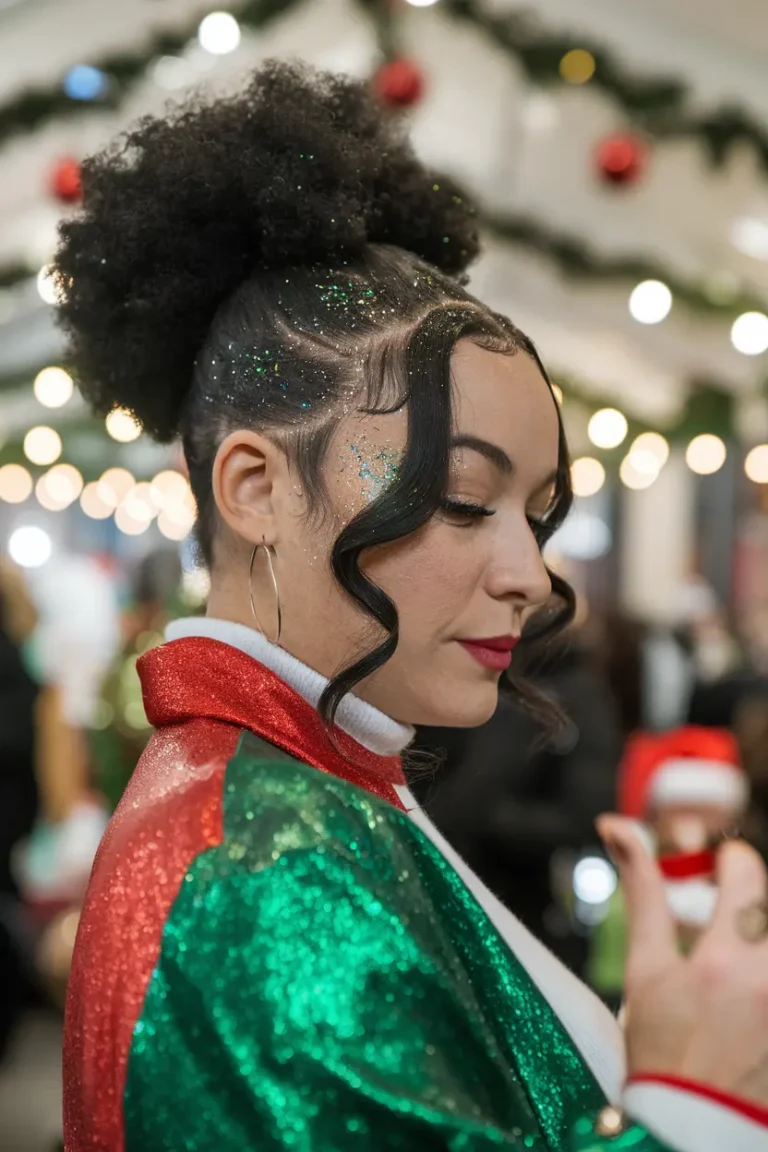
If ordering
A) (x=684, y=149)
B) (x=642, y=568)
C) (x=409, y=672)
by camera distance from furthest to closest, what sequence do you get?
(x=642, y=568) → (x=684, y=149) → (x=409, y=672)

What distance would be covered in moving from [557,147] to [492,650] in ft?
12.9

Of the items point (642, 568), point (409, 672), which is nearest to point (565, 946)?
point (409, 672)

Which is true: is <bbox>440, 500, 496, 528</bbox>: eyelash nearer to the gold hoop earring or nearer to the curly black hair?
the curly black hair

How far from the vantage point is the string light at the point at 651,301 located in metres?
3.55

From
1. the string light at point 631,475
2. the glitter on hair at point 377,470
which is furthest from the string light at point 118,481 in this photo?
the glitter on hair at point 377,470

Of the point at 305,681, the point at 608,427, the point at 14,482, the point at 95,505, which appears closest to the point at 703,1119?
the point at 305,681

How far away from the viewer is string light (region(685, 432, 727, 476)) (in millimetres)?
4559

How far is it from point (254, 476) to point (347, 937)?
40cm

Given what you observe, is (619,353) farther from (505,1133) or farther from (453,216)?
(505,1133)

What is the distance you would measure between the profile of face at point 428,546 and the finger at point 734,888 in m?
0.23

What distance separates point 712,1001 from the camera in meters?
0.83

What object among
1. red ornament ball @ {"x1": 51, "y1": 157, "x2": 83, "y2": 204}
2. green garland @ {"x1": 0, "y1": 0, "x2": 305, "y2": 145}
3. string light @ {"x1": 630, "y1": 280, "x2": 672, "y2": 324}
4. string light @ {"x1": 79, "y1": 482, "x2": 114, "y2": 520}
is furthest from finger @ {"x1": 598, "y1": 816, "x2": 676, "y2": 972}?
string light @ {"x1": 79, "y1": 482, "x2": 114, "y2": 520}

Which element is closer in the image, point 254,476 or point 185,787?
point 185,787

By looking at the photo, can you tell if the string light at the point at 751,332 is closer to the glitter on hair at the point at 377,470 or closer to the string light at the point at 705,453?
the string light at the point at 705,453
